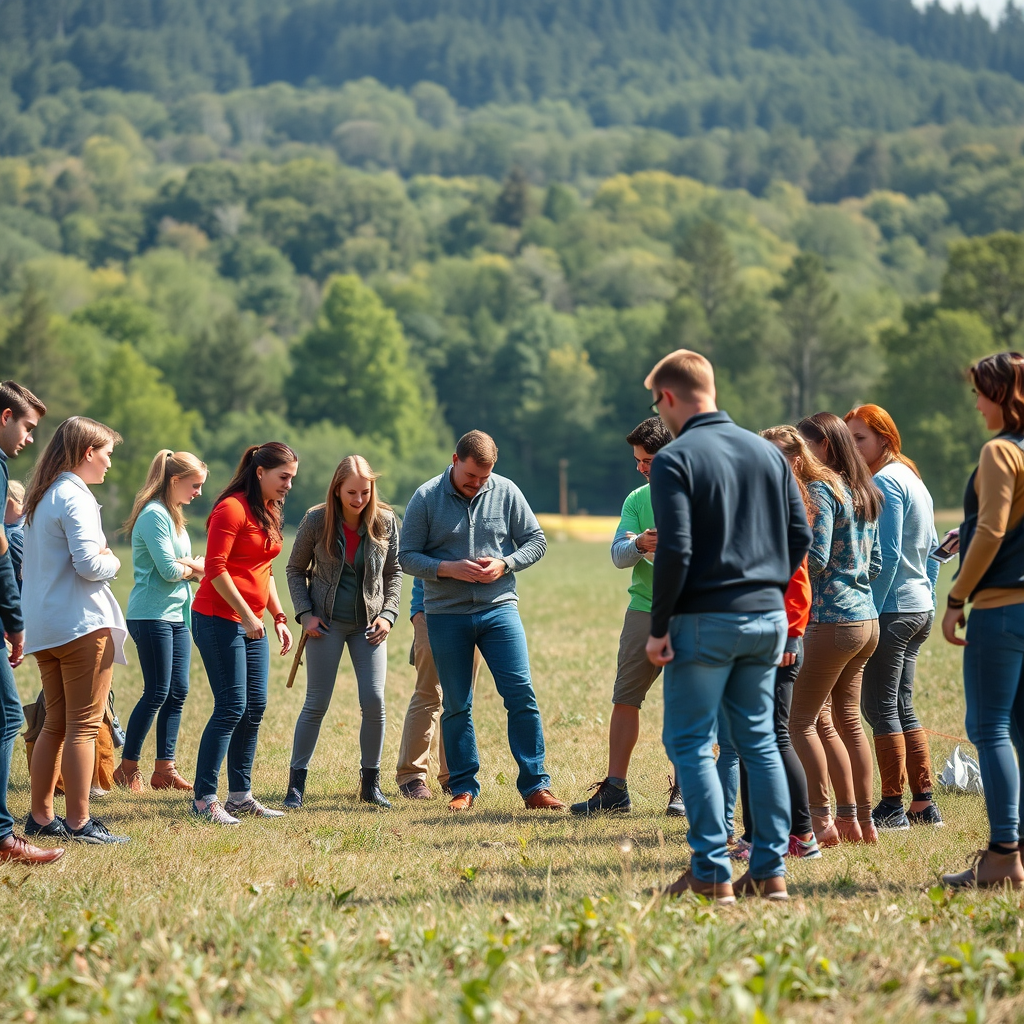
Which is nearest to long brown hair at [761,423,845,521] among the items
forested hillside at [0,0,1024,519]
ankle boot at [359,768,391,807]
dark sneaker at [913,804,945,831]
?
dark sneaker at [913,804,945,831]

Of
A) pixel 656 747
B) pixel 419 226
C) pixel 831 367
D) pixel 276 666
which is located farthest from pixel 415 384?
pixel 656 747

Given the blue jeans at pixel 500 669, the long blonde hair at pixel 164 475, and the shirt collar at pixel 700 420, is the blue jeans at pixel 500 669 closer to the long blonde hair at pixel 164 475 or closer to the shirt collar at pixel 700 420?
the long blonde hair at pixel 164 475

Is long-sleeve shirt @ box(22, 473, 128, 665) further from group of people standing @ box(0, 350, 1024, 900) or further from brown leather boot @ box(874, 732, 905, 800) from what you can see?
brown leather boot @ box(874, 732, 905, 800)

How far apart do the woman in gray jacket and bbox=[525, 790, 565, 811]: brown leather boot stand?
994 mm

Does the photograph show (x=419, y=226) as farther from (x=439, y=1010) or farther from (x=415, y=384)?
(x=439, y=1010)

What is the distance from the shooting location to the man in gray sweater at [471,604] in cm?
750

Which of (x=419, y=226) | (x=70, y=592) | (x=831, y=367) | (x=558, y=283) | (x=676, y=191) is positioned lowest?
(x=70, y=592)

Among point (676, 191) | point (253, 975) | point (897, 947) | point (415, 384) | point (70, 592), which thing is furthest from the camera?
point (676, 191)

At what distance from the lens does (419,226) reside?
142125mm

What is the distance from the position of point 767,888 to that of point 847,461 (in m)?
2.34

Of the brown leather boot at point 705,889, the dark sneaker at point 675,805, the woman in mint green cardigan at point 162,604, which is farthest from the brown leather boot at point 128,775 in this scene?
the brown leather boot at point 705,889

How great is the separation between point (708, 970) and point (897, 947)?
30.9 inches

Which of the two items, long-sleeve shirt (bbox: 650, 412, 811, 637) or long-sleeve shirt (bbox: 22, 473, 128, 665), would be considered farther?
long-sleeve shirt (bbox: 22, 473, 128, 665)

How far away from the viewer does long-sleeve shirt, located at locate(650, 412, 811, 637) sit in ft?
15.7
